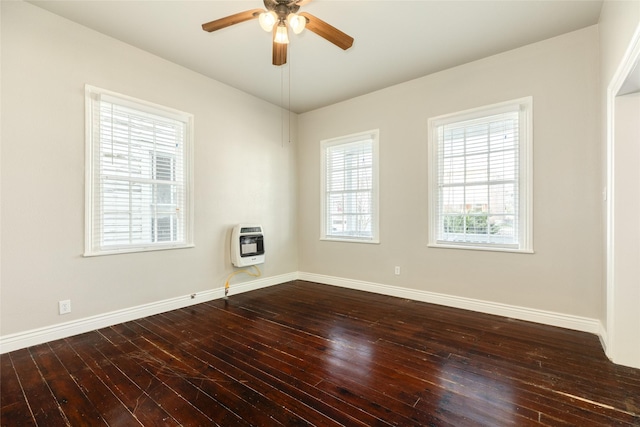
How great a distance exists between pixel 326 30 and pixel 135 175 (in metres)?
2.51

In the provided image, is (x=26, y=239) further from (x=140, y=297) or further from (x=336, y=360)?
(x=336, y=360)

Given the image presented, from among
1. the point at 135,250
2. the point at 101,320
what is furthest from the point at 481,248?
the point at 101,320

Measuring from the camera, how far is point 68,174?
279 centimetres

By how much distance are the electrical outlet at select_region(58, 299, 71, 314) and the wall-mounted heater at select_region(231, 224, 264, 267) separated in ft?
5.91

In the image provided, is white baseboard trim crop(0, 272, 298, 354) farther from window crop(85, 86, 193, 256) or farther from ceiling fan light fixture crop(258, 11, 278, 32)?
ceiling fan light fixture crop(258, 11, 278, 32)

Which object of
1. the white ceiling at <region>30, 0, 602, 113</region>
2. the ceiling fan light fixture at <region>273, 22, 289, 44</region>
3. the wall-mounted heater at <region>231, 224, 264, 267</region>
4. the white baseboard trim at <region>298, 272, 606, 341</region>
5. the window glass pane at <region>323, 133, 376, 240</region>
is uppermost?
the white ceiling at <region>30, 0, 602, 113</region>

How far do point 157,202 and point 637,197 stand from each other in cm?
441

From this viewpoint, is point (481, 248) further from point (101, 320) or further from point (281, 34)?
point (101, 320)

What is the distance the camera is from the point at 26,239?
257 cm

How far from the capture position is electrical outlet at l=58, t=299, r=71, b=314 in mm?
2748

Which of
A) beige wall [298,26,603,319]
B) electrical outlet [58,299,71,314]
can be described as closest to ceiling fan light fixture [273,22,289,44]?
beige wall [298,26,603,319]

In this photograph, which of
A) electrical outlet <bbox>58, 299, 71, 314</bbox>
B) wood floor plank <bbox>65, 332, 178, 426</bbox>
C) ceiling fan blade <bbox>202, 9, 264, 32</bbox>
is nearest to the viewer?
wood floor plank <bbox>65, 332, 178, 426</bbox>

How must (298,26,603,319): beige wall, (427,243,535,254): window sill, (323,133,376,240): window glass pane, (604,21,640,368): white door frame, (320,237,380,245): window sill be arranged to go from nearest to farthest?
(604,21,640,368): white door frame, (298,26,603,319): beige wall, (427,243,535,254): window sill, (320,237,380,245): window sill, (323,133,376,240): window glass pane

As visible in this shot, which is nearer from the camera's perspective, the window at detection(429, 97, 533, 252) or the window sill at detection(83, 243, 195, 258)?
the window sill at detection(83, 243, 195, 258)
